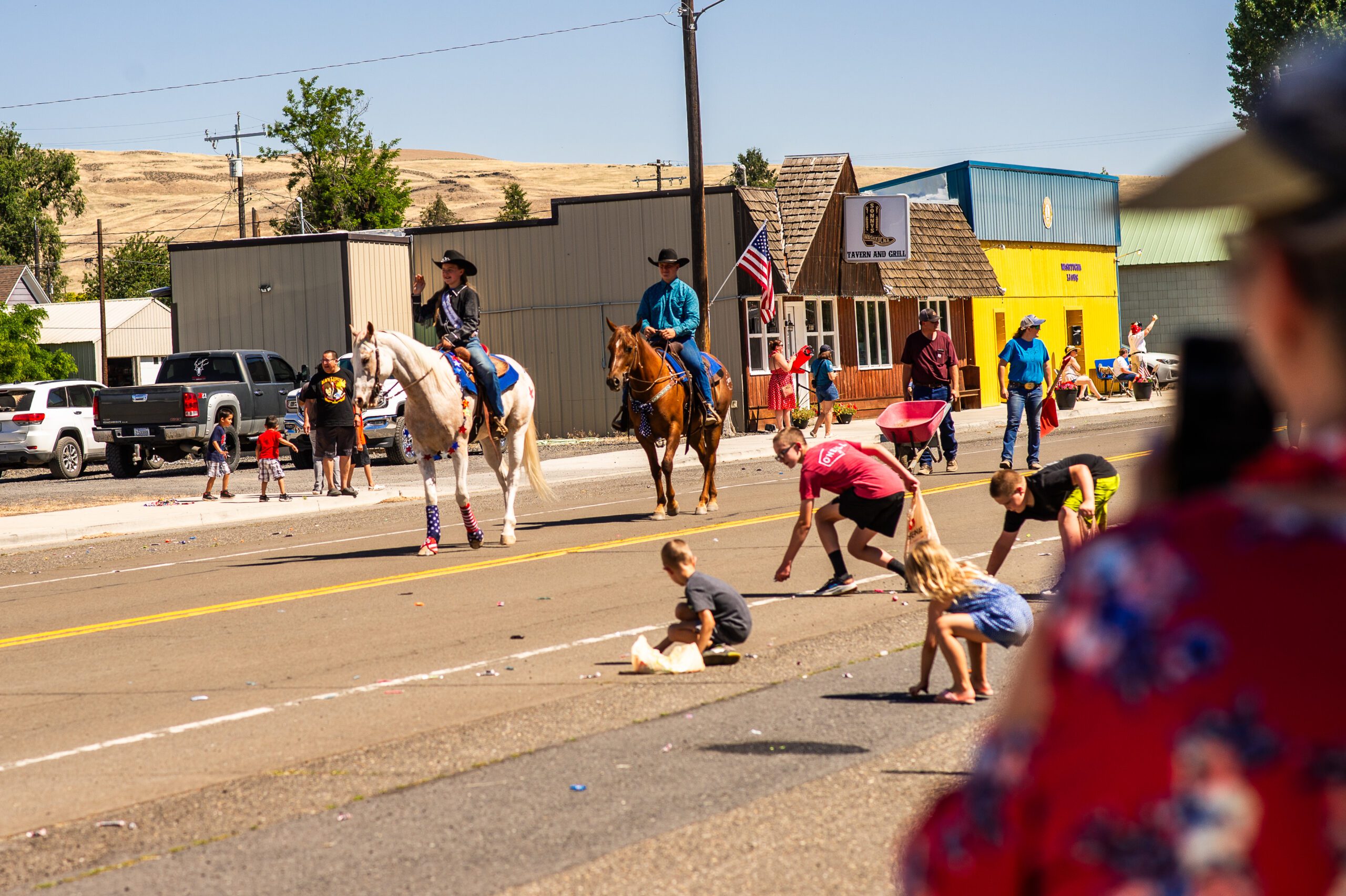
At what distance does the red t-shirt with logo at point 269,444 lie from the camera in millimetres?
21141

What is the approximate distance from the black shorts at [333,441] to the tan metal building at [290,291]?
→ 14.7 metres

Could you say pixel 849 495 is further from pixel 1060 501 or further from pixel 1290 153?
pixel 1290 153

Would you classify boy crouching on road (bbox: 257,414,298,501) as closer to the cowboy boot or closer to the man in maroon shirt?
the man in maroon shirt

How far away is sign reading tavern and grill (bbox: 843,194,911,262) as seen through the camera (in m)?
39.2

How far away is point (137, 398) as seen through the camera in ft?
88.2

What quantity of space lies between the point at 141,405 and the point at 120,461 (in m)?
1.67

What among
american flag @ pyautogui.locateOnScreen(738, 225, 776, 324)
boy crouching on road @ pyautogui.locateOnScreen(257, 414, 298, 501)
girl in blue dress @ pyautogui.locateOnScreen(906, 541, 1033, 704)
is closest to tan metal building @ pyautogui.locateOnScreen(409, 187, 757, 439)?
american flag @ pyautogui.locateOnScreen(738, 225, 776, 324)

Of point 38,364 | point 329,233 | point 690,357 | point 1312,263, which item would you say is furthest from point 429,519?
point 38,364

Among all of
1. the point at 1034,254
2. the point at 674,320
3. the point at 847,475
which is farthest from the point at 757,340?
the point at 847,475

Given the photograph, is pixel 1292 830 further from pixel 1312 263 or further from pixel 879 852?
pixel 879 852

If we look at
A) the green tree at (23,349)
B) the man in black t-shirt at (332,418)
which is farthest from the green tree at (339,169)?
the man in black t-shirt at (332,418)

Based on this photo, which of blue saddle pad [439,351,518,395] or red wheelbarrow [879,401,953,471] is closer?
red wheelbarrow [879,401,953,471]

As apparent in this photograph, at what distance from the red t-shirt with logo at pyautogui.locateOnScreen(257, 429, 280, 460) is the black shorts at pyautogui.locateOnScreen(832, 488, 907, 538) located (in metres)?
12.9

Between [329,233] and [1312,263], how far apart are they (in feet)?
117
